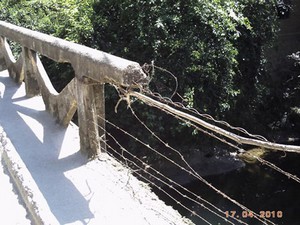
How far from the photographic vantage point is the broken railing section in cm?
274

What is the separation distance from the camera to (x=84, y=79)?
129 inches

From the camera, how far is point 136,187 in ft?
10.5

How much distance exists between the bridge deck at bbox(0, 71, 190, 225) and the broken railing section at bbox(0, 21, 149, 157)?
17cm

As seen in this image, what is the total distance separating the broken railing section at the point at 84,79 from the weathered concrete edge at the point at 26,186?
0.53m

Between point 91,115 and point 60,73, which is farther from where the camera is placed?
point 60,73

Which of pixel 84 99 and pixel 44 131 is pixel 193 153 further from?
pixel 84 99

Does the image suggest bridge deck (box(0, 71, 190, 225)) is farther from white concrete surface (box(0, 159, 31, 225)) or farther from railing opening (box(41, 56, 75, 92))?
railing opening (box(41, 56, 75, 92))

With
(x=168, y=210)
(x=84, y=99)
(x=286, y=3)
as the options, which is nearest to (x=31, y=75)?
(x=84, y=99)

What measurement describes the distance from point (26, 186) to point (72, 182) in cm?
35

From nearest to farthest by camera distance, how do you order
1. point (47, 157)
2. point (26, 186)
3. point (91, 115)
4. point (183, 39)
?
point (26, 186), point (91, 115), point (47, 157), point (183, 39)

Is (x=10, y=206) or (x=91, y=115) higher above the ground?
(x=91, y=115)

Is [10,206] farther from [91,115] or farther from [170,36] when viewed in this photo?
[170,36]

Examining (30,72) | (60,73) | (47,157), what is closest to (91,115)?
(47,157)

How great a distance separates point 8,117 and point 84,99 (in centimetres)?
170
